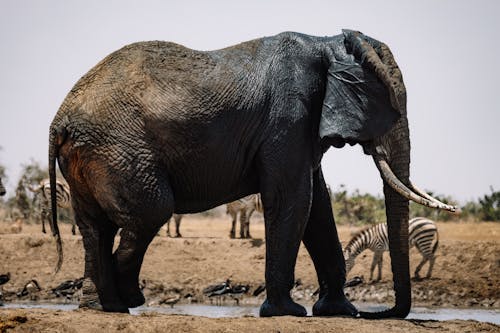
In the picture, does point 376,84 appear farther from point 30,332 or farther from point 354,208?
point 354,208

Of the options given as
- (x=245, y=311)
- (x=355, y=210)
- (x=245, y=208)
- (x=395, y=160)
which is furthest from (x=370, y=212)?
(x=395, y=160)

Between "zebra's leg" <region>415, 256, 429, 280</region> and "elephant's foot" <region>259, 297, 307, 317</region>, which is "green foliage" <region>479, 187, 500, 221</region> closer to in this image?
"zebra's leg" <region>415, 256, 429, 280</region>

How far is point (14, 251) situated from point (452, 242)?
8572mm

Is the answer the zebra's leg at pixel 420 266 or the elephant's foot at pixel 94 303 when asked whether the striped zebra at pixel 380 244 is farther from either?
the elephant's foot at pixel 94 303

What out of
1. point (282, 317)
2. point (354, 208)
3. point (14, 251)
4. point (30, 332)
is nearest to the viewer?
point (30, 332)

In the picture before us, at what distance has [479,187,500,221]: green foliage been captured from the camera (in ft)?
107

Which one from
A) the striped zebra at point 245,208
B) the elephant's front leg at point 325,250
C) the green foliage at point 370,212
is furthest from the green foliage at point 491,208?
the elephant's front leg at point 325,250

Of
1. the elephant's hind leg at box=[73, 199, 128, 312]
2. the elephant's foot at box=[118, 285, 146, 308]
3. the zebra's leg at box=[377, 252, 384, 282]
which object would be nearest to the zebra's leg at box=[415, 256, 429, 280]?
the zebra's leg at box=[377, 252, 384, 282]

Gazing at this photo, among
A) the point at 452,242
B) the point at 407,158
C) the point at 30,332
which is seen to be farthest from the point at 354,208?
the point at 30,332

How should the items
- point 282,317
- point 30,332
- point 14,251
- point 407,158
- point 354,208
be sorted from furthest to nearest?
1. point 354,208
2. point 14,251
3. point 407,158
4. point 282,317
5. point 30,332

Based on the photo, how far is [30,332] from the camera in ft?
31.7

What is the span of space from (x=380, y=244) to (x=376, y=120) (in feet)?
34.0

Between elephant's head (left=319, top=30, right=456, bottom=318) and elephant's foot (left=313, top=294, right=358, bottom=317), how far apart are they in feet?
1.30

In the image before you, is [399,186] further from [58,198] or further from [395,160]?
[58,198]
